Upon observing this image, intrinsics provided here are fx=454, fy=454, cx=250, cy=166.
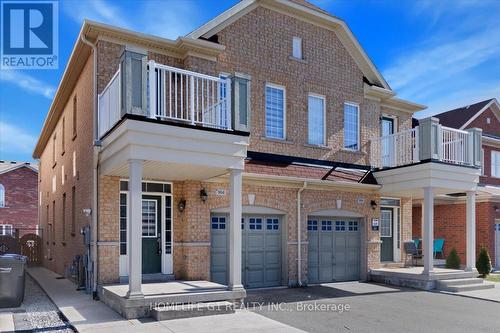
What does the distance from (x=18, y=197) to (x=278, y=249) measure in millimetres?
24942

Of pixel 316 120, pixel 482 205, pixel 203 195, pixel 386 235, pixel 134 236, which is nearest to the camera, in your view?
pixel 134 236

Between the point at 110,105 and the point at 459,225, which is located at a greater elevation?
the point at 110,105

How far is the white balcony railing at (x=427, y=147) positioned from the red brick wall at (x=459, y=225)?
5203 mm

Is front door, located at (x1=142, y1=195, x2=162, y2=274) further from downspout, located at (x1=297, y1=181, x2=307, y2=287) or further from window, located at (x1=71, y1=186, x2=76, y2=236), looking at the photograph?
downspout, located at (x1=297, y1=181, x2=307, y2=287)

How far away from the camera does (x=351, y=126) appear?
15266 millimetres

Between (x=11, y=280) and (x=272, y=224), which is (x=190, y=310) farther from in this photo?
(x=272, y=224)

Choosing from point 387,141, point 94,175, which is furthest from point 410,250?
point 94,175

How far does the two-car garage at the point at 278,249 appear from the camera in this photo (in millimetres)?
12091

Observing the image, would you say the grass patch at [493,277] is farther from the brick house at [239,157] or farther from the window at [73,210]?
the window at [73,210]

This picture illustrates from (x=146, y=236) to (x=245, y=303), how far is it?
294 cm

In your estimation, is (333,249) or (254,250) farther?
(333,249)

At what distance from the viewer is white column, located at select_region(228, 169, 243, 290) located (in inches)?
381

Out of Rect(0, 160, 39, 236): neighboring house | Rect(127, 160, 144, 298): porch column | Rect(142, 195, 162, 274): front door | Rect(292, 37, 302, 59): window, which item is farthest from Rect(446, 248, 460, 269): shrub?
Rect(0, 160, 39, 236): neighboring house

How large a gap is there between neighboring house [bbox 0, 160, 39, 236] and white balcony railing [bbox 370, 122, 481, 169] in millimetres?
24314
